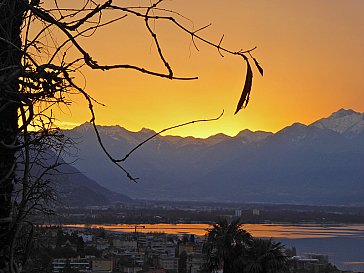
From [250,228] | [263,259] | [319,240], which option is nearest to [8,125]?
[263,259]

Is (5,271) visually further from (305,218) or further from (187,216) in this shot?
(305,218)

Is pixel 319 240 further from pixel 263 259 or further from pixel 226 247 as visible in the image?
pixel 263 259

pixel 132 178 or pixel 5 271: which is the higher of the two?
pixel 132 178

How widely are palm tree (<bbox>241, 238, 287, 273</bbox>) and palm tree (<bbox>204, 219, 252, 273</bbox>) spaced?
196 millimetres

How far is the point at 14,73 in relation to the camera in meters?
1.48

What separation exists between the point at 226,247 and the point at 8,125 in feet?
44.4

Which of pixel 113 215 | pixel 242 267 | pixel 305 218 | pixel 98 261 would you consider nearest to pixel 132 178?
pixel 242 267

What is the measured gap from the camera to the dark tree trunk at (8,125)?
1.69 metres

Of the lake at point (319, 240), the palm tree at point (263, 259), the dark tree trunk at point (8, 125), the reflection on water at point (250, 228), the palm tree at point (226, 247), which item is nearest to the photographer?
the dark tree trunk at point (8, 125)

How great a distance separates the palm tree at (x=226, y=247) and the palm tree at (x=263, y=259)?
20 cm

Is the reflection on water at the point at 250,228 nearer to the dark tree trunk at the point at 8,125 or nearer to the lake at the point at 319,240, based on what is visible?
the lake at the point at 319,240

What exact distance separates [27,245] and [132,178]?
1.42ft

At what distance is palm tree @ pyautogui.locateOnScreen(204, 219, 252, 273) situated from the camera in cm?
1489

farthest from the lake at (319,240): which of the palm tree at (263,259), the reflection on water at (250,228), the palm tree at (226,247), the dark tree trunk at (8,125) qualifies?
the dark tree trunk at (8,125)
